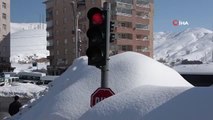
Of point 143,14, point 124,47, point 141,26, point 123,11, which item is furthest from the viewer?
point 143,14

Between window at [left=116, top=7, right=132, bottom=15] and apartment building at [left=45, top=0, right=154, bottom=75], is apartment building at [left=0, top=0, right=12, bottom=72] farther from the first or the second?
window at [left=116, top=7, right=132, bottom=15]

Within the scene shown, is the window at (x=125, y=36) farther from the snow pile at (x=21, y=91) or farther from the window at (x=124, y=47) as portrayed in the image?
the snow pile at (x=21, y=91)

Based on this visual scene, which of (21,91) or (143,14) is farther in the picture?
(143,14)

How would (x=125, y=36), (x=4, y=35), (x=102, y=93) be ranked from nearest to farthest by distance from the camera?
(x=102, y=93) → (x=125, y=36) → (x=4, y=35)

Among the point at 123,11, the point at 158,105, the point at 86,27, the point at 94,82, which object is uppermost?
the point at 123,11

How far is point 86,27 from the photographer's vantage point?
261 ft

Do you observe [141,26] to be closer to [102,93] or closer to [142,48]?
[142,48]

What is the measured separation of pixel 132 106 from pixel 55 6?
87.0 m

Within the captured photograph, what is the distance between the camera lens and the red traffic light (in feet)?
29.1

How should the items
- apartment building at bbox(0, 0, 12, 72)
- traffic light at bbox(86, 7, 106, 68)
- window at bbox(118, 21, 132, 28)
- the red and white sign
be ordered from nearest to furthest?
1. the red and white sign
2. traffic light at bbox(86, 7, 106, 68)
3. window at bbox(118, 21, 132, 28)
4. apartment building at bbox(0, 0, 12, 72)

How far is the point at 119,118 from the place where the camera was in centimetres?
681

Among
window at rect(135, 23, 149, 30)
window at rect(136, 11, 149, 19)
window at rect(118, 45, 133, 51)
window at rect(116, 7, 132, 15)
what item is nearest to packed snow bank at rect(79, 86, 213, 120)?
window at rect(118, 45, 133, 51)

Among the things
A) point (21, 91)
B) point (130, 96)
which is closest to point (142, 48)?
point (21, 91)

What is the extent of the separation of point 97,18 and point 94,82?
13.7 feet
